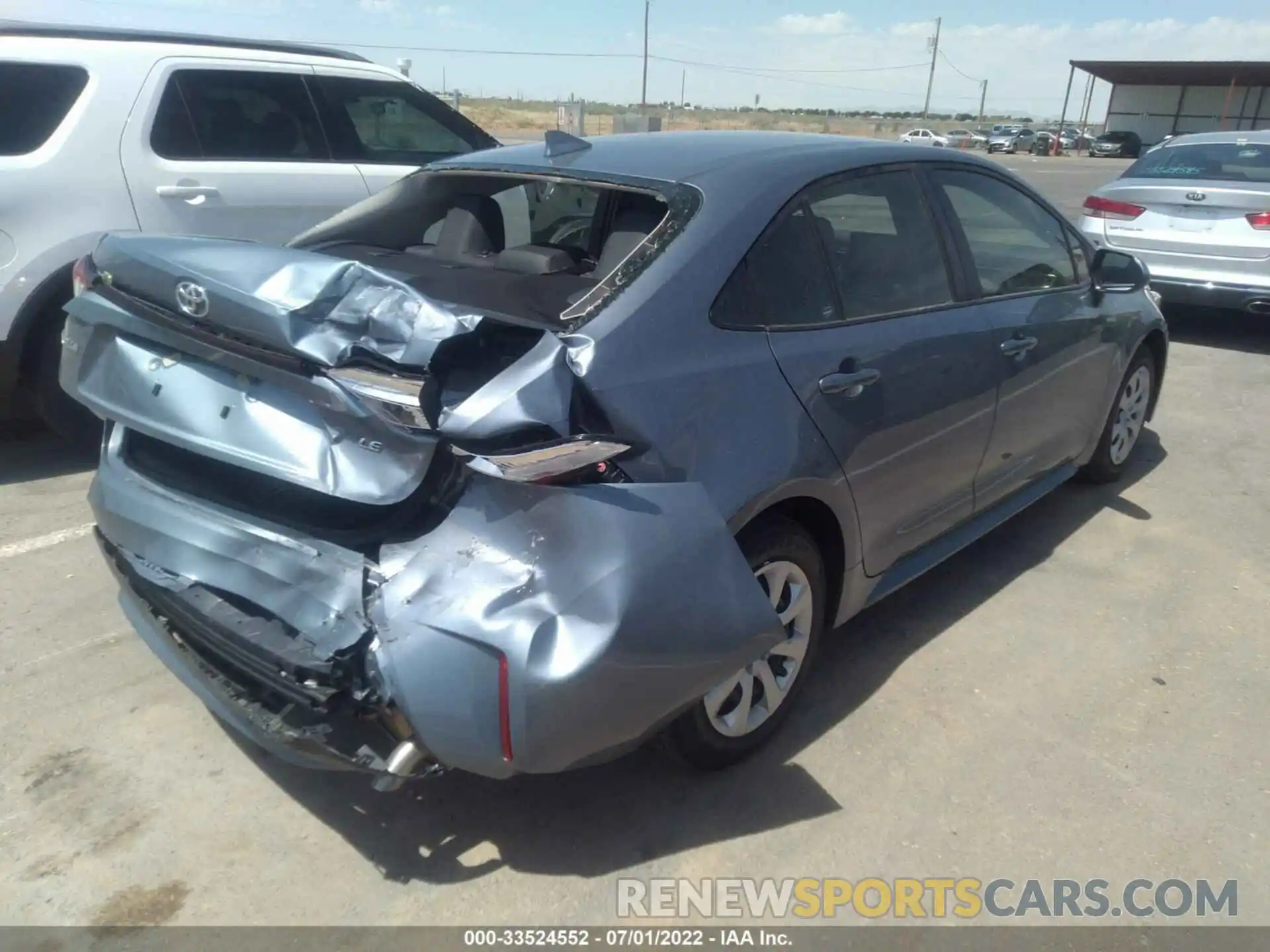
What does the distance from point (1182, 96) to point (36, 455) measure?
55.6 meters

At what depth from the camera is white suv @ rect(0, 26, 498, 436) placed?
4598mm

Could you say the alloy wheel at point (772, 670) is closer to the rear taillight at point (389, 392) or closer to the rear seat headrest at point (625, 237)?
the rear seat headrest at point (625, 237)

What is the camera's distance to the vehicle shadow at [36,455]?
4910mm

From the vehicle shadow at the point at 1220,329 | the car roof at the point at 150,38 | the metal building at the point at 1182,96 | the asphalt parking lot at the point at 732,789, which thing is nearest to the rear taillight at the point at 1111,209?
the vehicle shadow at the point at 1220,329

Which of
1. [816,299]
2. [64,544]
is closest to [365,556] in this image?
[816,299]

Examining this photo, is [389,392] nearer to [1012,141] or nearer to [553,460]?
[553,460]

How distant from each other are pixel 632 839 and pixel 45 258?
3.77m

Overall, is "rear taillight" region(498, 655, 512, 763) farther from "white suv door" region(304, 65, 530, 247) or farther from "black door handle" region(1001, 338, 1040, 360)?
"white suv door" region(304, 65, 530, 247)

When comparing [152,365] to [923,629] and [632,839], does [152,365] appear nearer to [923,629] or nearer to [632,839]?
[632,839]

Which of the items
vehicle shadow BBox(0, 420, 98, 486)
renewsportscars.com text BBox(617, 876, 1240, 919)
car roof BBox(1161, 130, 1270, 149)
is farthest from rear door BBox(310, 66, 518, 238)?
car roof BBox(1161, 130, 1270, 149)

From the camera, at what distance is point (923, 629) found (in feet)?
12.4

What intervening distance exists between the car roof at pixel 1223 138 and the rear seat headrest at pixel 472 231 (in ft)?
24.9

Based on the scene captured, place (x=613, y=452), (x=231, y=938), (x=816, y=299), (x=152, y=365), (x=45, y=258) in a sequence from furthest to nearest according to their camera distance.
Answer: (x=45, y=258) → (x=816, y=299) → (x=152, y=365) → (x=231, y=938) → (x=613, y=452)

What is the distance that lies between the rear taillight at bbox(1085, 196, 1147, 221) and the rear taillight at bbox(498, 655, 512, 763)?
7.80 metres
